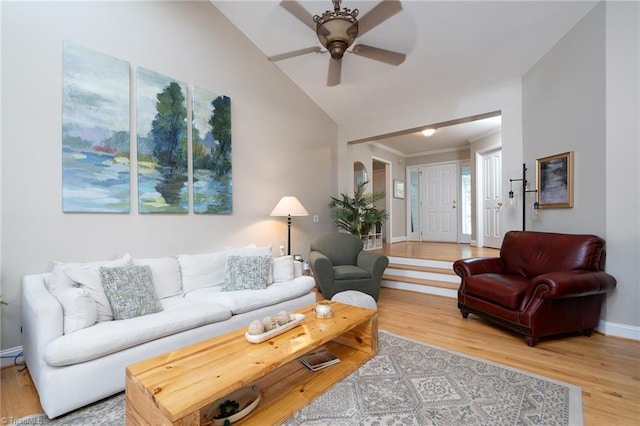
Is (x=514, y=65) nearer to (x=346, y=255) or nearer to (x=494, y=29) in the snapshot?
(x=494, y=29)

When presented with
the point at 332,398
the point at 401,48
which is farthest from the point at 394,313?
the point at 401,48

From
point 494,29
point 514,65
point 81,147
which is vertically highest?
point 494,29

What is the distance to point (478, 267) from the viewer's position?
3215 mm

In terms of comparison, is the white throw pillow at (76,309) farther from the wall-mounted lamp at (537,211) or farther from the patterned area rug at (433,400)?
the wall-mounted lamp at (537,211)

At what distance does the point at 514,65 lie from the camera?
3527mm

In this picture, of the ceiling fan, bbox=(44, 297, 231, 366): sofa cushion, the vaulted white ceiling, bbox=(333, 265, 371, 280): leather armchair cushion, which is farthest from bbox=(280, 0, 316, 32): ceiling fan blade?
bbox=(333, 265, 371, 280): leather armchair cushion

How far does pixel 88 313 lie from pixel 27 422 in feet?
1.89

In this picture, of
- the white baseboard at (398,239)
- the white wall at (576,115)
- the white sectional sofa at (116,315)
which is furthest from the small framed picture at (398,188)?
the white sectional sofa at (116,315)

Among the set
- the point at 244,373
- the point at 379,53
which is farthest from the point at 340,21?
the point at 244,373

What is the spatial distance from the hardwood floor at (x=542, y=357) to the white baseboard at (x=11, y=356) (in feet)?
0.25

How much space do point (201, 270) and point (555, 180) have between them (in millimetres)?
3905

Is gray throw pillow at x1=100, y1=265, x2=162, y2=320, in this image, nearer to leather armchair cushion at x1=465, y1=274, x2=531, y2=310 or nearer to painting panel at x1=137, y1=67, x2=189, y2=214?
painting panel at x1=137, y1=67, x2=189, y2=214

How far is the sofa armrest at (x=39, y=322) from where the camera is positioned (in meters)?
1.69

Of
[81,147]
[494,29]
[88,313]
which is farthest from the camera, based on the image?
[494,29]
